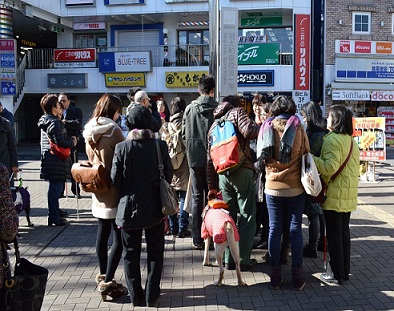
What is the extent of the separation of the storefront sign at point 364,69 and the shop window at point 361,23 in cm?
139

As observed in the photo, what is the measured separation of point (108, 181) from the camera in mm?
4344

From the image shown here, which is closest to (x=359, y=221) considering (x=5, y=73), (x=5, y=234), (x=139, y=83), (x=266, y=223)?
(x=266, y=223)

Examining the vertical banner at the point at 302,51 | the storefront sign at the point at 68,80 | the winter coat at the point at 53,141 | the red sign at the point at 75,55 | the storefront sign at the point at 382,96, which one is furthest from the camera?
the red sign at the point at 75,55

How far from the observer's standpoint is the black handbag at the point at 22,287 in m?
3.13

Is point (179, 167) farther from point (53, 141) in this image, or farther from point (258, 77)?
point (258, 77)

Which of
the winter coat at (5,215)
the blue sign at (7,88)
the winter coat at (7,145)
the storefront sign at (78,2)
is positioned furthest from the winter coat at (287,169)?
the storefront sign at (78,2)

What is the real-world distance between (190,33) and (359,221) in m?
17.7

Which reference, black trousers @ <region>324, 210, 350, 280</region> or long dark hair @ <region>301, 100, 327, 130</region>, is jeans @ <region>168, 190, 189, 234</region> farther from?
black trousers @ <region>324, 210, 350, 280</region>

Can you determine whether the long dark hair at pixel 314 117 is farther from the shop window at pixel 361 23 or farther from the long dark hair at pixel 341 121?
the shop window at pixel 361 23

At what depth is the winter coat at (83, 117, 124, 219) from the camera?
4453mm

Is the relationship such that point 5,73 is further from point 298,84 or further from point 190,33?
point 298,84

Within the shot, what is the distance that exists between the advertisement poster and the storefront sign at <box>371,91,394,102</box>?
10.2 metres

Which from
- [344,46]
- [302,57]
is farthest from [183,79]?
[344,46]

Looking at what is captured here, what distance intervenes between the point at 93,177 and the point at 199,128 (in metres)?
1.97
